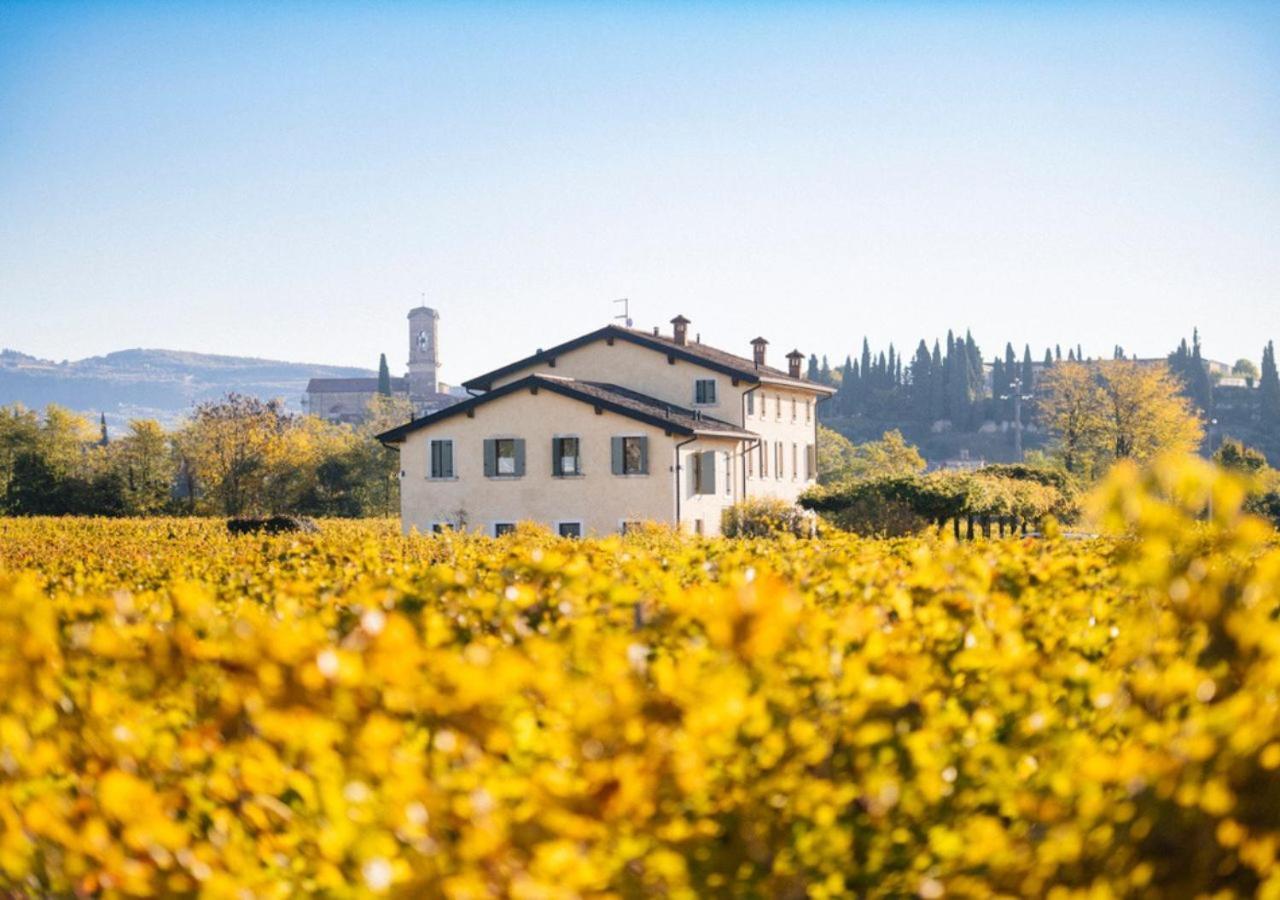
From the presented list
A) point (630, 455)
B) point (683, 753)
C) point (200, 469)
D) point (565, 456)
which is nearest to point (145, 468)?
point (200, 469)

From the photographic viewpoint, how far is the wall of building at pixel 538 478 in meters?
36.7

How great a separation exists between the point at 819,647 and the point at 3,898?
245 centimetres

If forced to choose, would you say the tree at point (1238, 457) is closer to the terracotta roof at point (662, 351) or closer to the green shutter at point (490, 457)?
the terracotta roof at point (662, 351)

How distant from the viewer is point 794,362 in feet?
167

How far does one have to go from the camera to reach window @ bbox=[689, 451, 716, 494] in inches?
1473

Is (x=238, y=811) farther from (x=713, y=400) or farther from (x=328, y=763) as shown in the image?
(x=713, y=400)

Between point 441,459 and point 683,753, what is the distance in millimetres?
37005

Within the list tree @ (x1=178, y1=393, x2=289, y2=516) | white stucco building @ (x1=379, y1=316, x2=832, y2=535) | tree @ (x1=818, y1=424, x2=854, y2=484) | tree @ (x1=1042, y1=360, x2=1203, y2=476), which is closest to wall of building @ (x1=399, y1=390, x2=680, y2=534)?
white stucco building @ (x1=379, y1=316, x2=832, y2=535)

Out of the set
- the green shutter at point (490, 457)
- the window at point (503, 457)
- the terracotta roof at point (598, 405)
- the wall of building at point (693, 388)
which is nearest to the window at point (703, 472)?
the terracotta roof at point (598, 405)

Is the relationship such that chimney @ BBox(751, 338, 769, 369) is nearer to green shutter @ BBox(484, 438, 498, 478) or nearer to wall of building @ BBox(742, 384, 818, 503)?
wall of building @ BBox(742, 384, 818, 503)

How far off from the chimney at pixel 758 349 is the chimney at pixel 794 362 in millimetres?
1826

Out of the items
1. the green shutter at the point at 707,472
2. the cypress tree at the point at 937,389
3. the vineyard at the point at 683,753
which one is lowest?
the vineyard at the point at 683,753

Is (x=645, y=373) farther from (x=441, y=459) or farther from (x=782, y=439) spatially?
(x=441, y=459)

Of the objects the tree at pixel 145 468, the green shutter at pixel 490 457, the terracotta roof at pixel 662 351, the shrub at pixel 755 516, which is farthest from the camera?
the tree at pixel 145 468
